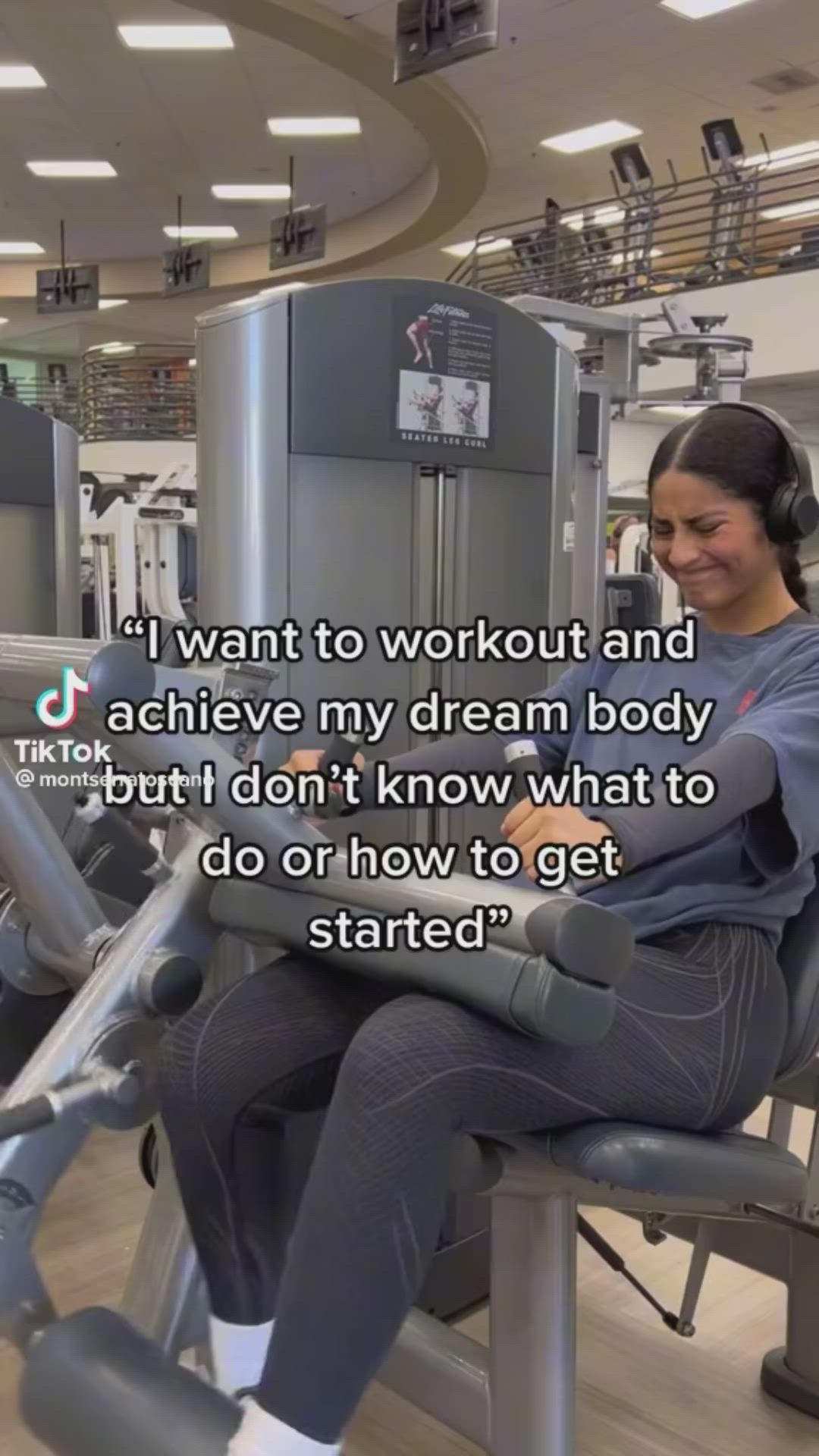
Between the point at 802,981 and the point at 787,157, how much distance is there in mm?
8335

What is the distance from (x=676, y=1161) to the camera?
110cm

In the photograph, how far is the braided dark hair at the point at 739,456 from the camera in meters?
1.34

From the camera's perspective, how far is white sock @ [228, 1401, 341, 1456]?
3.18 feet

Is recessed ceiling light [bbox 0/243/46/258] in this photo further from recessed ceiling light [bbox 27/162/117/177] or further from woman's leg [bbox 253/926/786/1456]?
woman's leg [bbox 253/926/786/1456]

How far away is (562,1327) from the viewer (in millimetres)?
1357

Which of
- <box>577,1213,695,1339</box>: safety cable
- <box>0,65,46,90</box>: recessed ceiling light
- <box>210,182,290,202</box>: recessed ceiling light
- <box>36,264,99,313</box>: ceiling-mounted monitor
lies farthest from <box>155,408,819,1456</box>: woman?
<box>36,264,99,313</box>: ceiling-mounted monitor

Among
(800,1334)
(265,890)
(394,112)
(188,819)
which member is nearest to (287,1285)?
(265,890)

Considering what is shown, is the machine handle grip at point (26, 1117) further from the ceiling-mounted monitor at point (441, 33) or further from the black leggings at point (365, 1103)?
the ceiling-mounted monitor at point (441, 33)

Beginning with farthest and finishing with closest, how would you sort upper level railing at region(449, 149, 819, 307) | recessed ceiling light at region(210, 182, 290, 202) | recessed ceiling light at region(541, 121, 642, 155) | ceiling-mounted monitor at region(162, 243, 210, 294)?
ceiling-mounted monitor at region(162, 243, 210, 294), recessed ceiling light at region(210, 182, 290, 202), recessed ceiling light at region(541, 121, 642, 155), upper level railing at region(449, 149, 819, 307)

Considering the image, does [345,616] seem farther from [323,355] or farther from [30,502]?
[30,502]

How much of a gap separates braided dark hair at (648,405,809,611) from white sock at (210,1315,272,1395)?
942 millimetres

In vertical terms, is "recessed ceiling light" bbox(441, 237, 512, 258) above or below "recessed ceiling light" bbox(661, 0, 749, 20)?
below

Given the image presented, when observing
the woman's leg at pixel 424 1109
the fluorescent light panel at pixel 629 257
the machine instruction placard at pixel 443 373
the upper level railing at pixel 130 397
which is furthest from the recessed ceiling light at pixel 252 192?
the woman's leg at pixel 424 1109

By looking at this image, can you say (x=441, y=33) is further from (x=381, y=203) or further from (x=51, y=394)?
(x=51, y=394)
